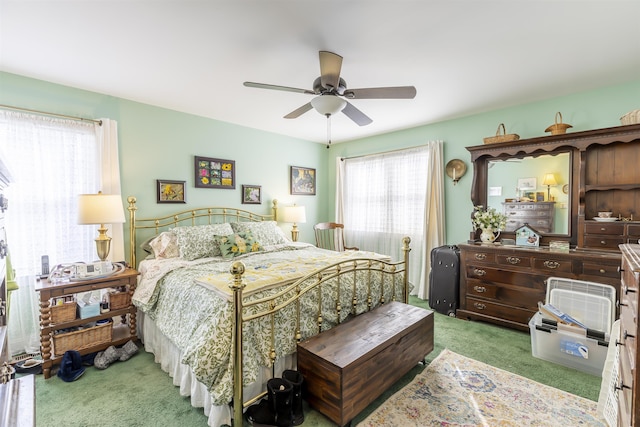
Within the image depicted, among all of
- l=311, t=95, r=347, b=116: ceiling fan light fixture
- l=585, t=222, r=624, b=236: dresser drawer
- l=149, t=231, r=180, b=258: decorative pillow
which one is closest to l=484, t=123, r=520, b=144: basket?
l=585, t=222, r=624, b=236: dresser drawer

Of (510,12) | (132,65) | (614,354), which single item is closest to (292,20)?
(510,12)

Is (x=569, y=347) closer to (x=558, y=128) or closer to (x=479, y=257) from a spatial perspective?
(x=479, y=257)

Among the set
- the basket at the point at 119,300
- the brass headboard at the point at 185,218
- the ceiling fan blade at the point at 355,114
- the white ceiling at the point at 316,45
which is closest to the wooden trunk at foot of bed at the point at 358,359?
the ceiling fan blade at the point at 355,114

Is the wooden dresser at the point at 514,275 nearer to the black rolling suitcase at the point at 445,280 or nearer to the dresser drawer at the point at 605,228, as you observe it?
the black rolling suitcase at the point at 445,280

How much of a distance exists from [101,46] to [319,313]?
261cm

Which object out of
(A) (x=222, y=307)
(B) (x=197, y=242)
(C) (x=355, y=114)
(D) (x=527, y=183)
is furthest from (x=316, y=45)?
(D) (x=527, y=183)

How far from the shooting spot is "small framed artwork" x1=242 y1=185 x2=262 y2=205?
4324 mm

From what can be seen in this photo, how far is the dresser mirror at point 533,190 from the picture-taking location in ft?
10.4

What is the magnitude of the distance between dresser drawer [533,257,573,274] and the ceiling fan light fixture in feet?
8.49

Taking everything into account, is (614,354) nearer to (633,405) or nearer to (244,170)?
(633,405)

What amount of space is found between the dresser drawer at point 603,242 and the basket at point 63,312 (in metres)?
4.92

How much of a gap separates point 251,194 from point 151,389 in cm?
278

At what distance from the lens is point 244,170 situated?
4324 millimetres

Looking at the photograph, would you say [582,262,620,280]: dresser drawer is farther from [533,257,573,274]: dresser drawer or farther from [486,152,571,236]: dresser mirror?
[486,152,571,236]: dresser mirror
